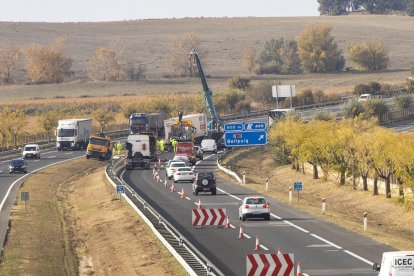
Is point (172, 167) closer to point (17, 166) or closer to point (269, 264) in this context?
point (17, 166)

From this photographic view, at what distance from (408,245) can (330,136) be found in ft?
121

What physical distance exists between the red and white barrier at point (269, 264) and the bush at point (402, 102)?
11624 cm

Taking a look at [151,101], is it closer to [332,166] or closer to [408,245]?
[332,166]

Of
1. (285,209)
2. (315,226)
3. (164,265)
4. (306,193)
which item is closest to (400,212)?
(285,209)

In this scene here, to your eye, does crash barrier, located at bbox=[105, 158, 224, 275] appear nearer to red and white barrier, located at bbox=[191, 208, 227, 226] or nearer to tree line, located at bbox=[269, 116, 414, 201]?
red and white barrier, located at bbox=[191, 208, 227, 226]

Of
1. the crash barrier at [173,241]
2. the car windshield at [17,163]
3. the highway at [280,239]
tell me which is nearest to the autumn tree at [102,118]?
the car windshield at [17,163]

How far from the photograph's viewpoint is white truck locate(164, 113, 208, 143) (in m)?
115

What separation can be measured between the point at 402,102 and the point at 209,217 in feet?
321

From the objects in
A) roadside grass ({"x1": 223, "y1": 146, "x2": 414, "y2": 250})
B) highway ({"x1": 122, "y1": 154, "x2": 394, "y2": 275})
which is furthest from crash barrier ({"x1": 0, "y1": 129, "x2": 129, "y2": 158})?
highway ({"x1": 122, "y1": 154, "x2": 394, "y2": 275})

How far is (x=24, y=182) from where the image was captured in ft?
276

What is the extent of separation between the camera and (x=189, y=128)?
116 meters

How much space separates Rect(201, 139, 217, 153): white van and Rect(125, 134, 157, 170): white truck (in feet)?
55.2

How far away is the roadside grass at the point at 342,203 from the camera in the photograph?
50709 mm

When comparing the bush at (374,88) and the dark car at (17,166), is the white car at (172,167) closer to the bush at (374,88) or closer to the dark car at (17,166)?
the dark car at (17,166)
